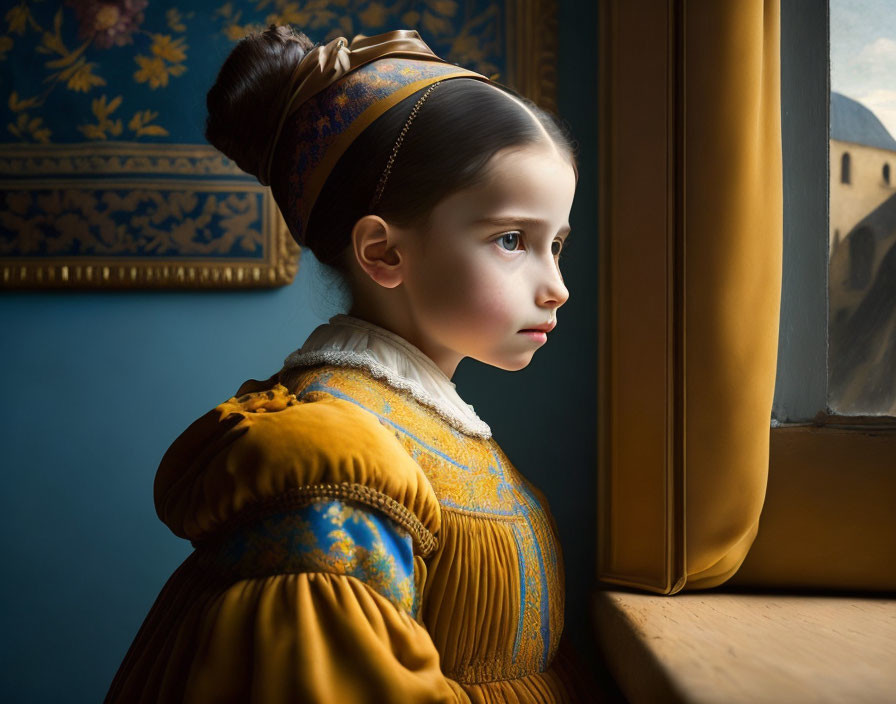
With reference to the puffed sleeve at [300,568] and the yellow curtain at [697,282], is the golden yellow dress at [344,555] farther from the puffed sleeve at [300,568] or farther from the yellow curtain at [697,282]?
the yellow curtain at [697,282]

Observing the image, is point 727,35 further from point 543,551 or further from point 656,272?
point 543,551

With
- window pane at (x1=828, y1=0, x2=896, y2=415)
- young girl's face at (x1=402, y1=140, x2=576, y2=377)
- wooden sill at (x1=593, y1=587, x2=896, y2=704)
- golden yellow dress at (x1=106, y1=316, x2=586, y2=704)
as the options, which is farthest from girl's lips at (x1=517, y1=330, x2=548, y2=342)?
window pane at (x1=828, y1=0, x2=896, y2=415)

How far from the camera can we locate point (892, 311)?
93 centimetres

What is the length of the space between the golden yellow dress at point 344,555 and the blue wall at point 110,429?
37 cm

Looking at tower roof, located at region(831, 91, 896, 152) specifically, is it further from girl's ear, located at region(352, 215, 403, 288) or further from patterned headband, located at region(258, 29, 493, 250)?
girl's ear, located at region(352, 215, 403, 288)

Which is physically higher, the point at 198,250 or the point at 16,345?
the point at 198,250

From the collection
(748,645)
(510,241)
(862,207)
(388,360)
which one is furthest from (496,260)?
(862,207)

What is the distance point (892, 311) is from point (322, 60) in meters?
0.74

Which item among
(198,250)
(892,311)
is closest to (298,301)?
(198,250)

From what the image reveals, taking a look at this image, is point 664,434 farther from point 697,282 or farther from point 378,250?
point 378,250

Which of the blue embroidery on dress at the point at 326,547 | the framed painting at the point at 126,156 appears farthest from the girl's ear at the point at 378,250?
the framed painting at the point at 126,156

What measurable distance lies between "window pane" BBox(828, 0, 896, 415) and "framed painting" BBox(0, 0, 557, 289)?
39 cm

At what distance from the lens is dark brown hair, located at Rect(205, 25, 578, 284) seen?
688mm

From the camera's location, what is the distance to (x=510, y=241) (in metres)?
0.71
